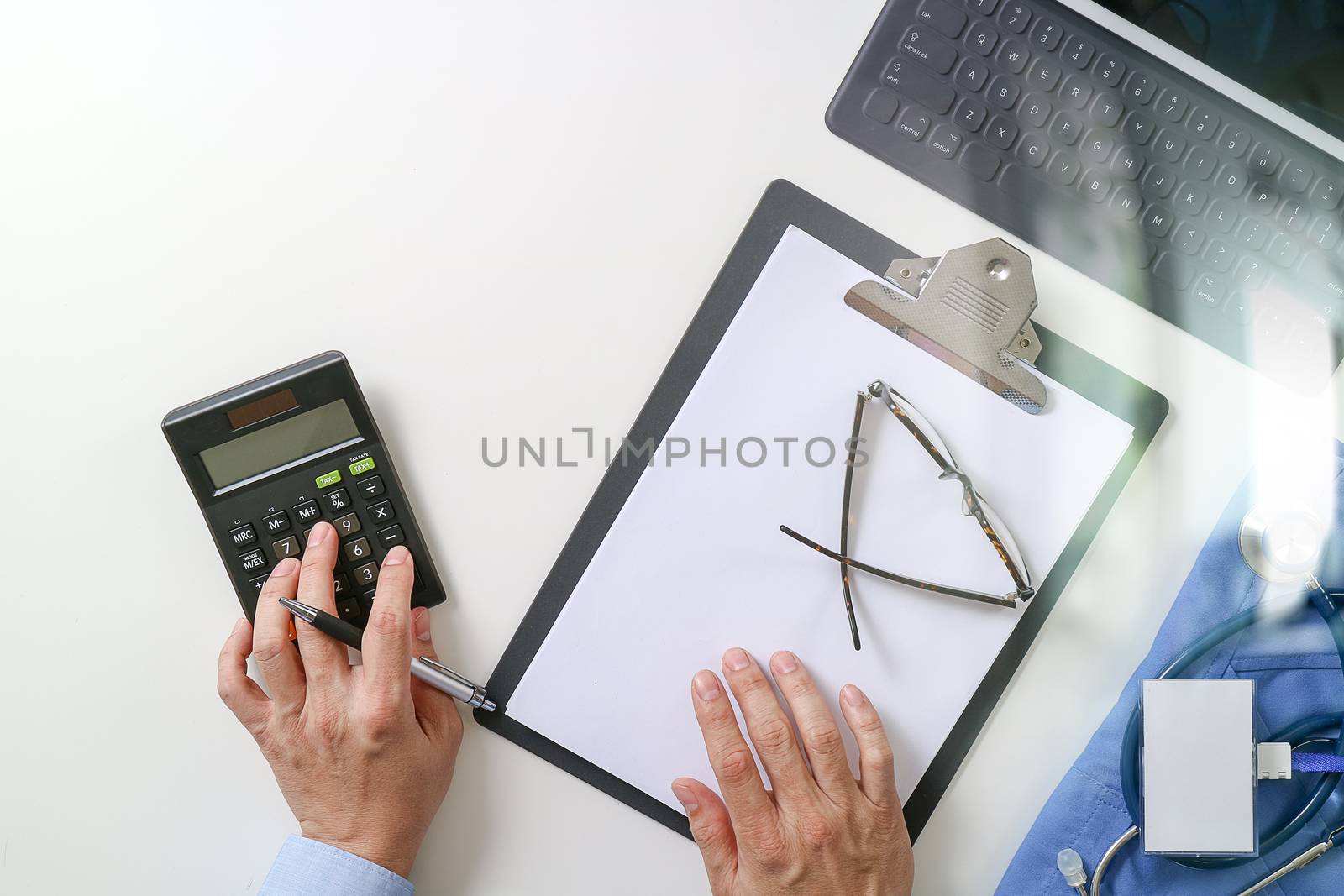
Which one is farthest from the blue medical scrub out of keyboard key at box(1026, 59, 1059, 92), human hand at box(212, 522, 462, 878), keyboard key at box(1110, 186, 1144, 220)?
human hand at box(212, 522, 462, 878)

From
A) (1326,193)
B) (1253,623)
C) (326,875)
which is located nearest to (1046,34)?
(1326,193)

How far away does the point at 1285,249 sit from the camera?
0.57 metres

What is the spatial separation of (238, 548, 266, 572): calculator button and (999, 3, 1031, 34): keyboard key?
65 centimetres

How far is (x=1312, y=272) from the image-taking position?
57cm

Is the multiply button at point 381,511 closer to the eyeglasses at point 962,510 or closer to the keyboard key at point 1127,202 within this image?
the eyeglasses at point 962,510

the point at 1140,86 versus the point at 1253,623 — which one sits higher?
the point at 1140,86

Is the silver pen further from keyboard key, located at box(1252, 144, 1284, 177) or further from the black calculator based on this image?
keyboard key, located at box(1252, 144, 1284, 177)

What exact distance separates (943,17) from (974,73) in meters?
0.05

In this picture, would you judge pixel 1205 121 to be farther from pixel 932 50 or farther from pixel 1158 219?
pixel 932 50

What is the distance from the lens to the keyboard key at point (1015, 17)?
22.3 inches

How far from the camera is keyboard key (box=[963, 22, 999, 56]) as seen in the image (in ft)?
1.86

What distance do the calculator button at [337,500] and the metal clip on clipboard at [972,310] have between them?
0.39 meters

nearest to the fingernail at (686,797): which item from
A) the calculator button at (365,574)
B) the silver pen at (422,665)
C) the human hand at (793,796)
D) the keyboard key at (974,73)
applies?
the human hand at (793,796)

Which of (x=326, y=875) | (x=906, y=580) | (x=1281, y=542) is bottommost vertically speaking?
(x=326, y=875)
